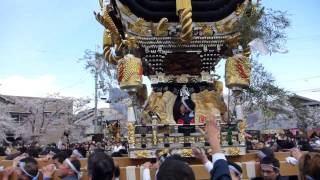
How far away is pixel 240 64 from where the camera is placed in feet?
36.2

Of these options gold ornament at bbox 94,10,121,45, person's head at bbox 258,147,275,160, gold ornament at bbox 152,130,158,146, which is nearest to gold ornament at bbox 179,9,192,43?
gold ornament at bbox 94,10,121,45

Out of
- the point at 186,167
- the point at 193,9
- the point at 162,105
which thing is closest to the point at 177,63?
the point at 162,105

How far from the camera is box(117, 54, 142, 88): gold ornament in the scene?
1055cm

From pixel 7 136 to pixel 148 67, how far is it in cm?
3184

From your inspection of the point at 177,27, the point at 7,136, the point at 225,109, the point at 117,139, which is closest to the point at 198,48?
the point at 177,27

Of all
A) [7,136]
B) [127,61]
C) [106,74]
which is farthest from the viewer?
[7,136]

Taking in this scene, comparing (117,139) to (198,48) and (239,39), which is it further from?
(239,39)

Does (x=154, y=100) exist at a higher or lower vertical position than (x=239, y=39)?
lower

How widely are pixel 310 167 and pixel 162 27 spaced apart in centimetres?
803

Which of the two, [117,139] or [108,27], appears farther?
[117,139]

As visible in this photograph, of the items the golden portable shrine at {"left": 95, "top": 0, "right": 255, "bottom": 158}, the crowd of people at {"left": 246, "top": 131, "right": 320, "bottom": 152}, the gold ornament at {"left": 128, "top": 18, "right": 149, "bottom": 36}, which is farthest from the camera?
the gold ornament at {"left": 128, "top": 18, "right": 149, "bottom": 36}

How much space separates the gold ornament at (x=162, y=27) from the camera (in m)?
11.0

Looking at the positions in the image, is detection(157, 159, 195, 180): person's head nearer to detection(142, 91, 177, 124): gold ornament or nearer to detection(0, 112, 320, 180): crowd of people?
detection(0, 112, 320, 180): crowd of people

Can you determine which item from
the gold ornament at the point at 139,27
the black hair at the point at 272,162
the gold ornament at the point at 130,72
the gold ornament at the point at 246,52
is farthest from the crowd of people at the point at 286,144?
the gold ornament at the point at 139,27
